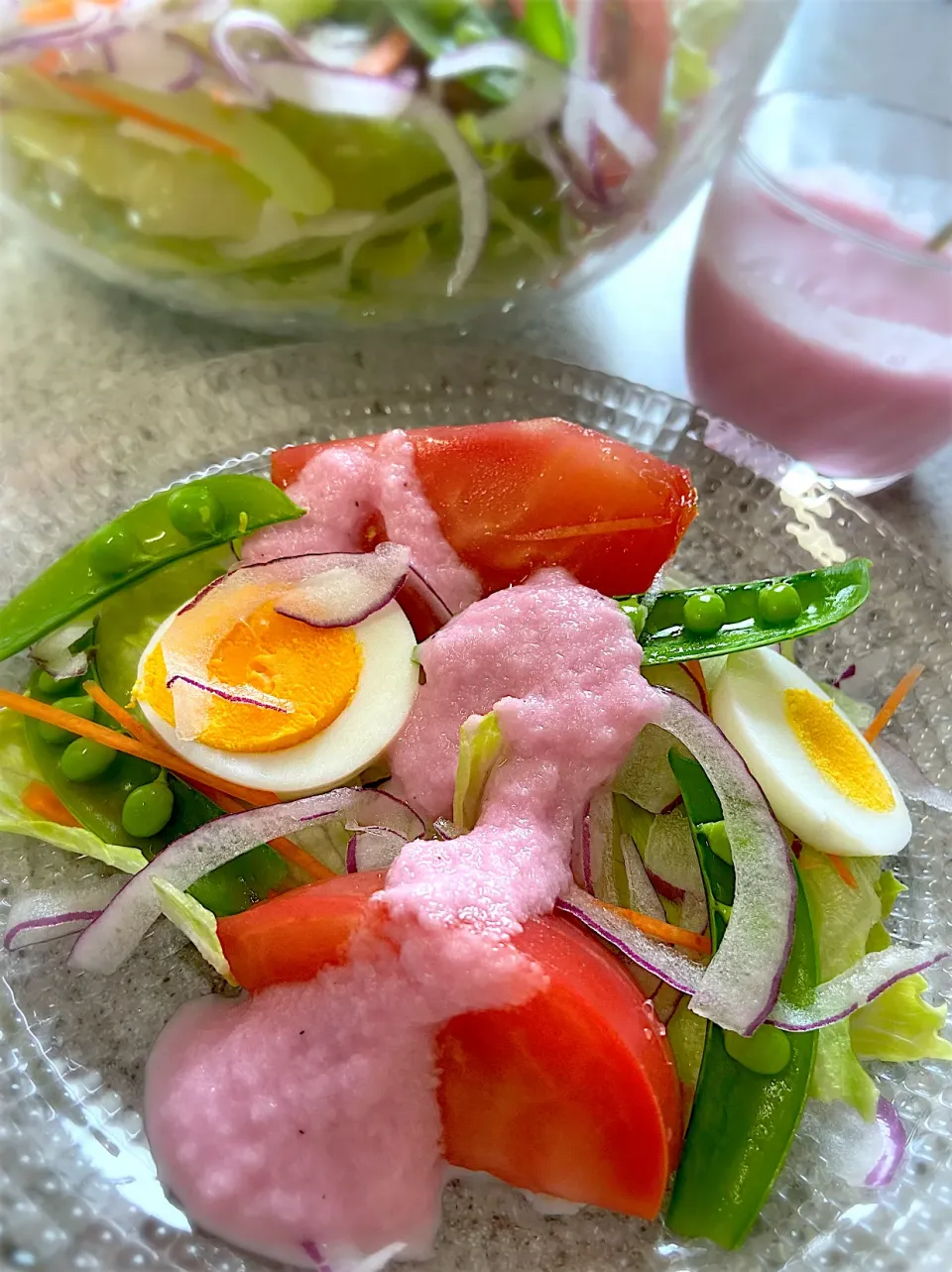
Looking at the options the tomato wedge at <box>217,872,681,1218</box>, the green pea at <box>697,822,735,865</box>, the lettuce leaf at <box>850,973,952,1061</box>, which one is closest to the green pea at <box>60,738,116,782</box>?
the tomato wedge at <box>217,872,681,1218</box>

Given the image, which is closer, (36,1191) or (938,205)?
(36,1191)

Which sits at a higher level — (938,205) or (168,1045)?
(938,205)

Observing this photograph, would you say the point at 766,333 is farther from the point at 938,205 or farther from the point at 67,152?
the point at 67,152

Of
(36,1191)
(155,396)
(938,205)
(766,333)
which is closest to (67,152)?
(155,396)

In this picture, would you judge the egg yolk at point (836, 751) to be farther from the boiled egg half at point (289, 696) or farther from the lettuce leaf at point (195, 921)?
the lettuce leaf at point (195, 921)

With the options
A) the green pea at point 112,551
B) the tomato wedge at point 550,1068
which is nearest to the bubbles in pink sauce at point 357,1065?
the tomato wedge at point 550,1068

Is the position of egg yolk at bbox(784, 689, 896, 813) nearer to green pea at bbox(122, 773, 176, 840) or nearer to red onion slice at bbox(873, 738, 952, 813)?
red onion slice at bbox(873, 738, 952, 813)

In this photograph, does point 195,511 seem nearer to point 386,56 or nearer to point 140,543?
point 140,543
